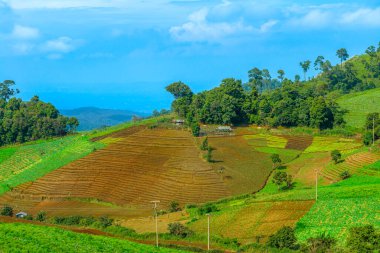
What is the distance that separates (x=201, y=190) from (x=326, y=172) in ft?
46.3

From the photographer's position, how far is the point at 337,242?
35375 millimetres

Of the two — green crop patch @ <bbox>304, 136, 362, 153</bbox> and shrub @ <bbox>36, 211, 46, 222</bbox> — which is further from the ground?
green crop patch @ <bbox>304, 136, 362, 153</bbox>

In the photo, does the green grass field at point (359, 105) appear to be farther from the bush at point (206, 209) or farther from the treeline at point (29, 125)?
the treeline at point (29, 125)

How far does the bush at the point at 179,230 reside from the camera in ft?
136

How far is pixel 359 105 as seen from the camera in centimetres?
8962

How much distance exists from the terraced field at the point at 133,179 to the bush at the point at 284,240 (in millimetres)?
17559

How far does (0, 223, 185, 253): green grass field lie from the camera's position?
26964mm

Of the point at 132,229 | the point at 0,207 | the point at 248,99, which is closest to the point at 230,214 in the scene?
the point at 132,229

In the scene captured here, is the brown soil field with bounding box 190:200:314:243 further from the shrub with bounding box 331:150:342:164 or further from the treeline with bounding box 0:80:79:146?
the treeline with bounding box 0:80:79:146

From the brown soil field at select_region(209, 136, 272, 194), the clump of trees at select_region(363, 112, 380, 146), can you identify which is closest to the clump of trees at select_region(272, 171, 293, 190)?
the brown soil field at select_region(209, 136, 272, 194)

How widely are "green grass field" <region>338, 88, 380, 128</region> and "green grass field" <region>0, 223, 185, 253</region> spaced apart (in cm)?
5657

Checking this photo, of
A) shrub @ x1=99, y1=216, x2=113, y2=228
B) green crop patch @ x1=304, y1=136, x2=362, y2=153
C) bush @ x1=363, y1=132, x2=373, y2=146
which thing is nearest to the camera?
shrub @ x1=99, y1=216, x2=113, y2=228

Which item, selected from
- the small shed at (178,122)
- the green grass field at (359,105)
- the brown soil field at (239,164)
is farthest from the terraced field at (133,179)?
the green grass field at (359,105)

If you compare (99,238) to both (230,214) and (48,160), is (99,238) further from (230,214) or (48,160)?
(48,160)
